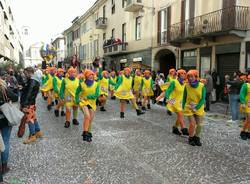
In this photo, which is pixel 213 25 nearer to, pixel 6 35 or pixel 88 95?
pixel 88 95

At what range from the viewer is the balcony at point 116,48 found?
2802 centimetres

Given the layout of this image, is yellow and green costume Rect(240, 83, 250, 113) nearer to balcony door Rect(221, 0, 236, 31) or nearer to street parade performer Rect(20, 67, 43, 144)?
street parade performer Rect(20, 67, 43, 144)

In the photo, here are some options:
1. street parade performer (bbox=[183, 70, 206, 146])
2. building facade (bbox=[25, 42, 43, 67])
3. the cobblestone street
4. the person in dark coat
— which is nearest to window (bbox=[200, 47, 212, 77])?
the cobblestone street

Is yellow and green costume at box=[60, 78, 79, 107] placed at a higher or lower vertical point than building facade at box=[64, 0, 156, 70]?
lower

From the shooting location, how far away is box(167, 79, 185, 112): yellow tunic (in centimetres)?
738

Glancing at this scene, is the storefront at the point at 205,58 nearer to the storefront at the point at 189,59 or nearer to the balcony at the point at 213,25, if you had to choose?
the storefront at the point at 189,59

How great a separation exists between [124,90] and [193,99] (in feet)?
12.4

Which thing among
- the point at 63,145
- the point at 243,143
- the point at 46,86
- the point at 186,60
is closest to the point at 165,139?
the point at 243,143

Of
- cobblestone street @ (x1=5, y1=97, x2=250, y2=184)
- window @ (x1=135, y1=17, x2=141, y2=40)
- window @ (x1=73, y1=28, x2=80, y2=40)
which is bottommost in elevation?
cobblestone street @ (x1=5, y1=97, x2=250, y2=184)

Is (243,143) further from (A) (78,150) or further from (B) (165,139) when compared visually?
(A) (78,150)

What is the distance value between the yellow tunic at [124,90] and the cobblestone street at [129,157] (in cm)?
160

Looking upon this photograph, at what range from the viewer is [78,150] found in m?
6.20

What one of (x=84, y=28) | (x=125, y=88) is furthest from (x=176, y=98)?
(x=84, y=28)

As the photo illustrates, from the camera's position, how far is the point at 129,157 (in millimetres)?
5746
